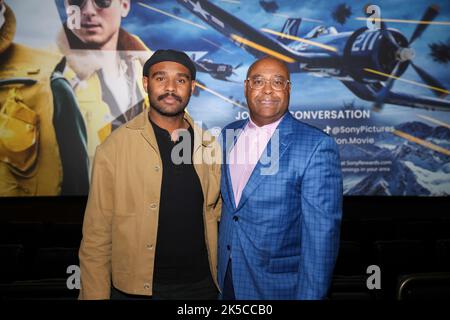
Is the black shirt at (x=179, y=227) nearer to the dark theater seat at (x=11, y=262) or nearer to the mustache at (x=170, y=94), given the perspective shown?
the mustache at (x=170, y=94)

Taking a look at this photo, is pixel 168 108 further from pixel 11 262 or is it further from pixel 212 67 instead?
pixel 212 67

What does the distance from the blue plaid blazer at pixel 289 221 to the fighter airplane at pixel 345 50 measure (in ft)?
9.78

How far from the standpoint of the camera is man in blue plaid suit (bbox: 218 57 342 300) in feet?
5.03

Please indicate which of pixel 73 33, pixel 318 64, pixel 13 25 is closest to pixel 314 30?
pixel 318 64

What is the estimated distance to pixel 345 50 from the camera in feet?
14.9

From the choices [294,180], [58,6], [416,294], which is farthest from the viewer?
[58,6]

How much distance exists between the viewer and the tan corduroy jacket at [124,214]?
163 cm

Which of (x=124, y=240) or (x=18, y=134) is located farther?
(x=18, y=134)

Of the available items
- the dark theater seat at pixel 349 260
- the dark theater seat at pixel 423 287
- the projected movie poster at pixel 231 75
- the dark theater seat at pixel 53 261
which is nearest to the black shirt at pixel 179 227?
the dark theater seat at pixel 423 287

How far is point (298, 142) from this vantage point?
1.62 m

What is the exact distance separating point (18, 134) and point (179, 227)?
11.6ft

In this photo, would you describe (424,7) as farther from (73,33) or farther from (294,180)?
(294,180)

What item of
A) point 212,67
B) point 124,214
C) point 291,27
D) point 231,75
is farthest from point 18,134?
point 124,214

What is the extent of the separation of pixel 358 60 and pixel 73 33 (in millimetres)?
2890
